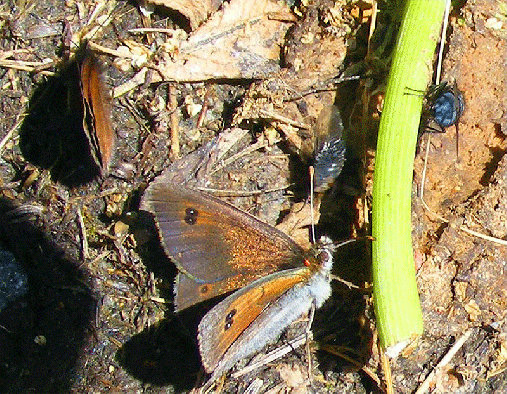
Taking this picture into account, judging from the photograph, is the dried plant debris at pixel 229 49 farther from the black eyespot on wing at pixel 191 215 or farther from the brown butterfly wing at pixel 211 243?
the black eyespot on wing at pixel 191 215

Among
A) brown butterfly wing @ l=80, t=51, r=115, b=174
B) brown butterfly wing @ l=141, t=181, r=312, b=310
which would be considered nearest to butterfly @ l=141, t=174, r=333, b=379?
brown butterfly wing @ l=141, t=181, r=312, b=310

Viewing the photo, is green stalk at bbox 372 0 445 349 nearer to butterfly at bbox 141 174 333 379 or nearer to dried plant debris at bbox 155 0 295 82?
butterfly at bbox 141 174 333 379

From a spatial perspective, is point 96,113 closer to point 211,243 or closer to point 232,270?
point 211,243

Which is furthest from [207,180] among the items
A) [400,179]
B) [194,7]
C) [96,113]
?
[400,179]

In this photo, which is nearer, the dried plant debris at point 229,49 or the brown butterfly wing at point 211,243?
the brown butterfly wing at point 211,243

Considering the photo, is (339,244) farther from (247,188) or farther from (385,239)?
(247,188)

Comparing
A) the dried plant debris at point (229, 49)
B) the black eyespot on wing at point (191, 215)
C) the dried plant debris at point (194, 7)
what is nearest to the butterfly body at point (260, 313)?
the black eyespot on wing at point (191, 215)
